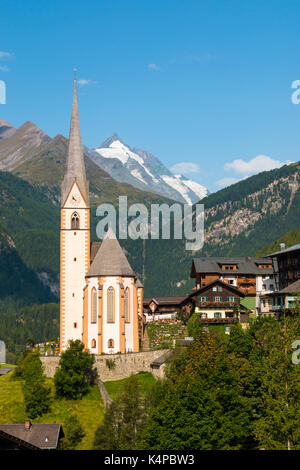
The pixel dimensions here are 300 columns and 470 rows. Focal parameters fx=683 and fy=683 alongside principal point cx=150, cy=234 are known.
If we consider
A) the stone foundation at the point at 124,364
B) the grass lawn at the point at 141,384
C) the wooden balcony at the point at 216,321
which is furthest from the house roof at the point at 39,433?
the wooden balcony at the point at 216,321

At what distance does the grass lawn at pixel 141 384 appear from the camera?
83250 mm

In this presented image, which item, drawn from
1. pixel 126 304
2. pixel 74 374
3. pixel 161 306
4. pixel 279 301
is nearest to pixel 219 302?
pixel 279 301

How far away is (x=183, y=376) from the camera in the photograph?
7088cm

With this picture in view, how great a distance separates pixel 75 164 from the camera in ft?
376

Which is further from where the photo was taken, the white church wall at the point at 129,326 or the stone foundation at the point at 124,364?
the white church wall at the point at 129,326

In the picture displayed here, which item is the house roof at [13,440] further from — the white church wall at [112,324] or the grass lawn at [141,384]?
the white church wall at [112,324]

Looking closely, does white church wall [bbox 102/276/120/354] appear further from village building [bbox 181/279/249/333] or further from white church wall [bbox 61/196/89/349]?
village building [bbox 181/279/249/333]

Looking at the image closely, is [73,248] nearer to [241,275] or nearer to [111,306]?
[111,306]

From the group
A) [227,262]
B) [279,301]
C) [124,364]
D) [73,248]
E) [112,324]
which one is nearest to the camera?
[124,364]

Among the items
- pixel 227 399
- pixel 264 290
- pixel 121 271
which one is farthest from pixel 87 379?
pixel 264 290

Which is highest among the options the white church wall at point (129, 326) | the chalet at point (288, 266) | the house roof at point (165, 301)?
the chalet at point (288, 266)

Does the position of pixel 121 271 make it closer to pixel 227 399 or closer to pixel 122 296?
pixel 122 296

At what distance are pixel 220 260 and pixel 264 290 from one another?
12383 mm

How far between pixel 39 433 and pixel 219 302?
4719cm
